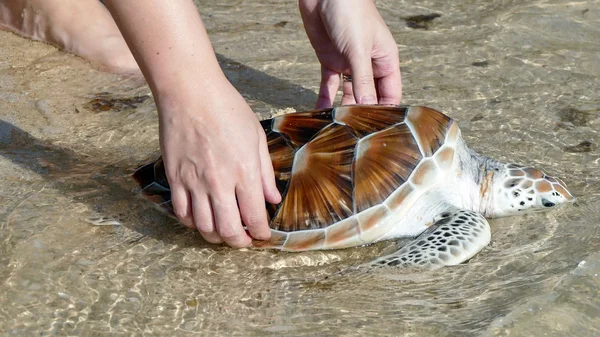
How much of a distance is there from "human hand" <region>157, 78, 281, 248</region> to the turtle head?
3.04ft

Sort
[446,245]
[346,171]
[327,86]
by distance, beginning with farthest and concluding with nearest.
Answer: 1. [327,86]
2. [346,171]
3. [446,245]

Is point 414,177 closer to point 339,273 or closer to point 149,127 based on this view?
point 339,273

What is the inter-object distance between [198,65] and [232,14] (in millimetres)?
2185

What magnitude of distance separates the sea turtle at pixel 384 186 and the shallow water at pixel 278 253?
2.5 inches

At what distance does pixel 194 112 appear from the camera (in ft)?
5.81

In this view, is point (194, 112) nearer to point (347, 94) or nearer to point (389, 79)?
point (389, 79)

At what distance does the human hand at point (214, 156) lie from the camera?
5.77 ft

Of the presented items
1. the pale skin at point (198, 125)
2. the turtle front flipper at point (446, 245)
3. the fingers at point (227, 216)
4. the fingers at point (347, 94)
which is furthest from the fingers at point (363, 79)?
the fingers at point (227, 216)

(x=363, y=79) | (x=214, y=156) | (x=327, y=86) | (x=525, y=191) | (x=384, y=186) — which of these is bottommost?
(x=525, y=191)

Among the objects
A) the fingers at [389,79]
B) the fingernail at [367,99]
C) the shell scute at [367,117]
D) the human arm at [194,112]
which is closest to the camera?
the human arm at [194,112]

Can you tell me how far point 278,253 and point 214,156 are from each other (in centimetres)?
52

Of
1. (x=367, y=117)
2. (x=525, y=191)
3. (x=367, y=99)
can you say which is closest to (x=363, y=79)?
(x=367, y=99)

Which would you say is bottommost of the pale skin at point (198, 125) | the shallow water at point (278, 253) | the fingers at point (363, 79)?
the shallow water at point (278, 253)

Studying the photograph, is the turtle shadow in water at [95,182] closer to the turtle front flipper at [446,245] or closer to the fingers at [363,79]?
the turtle front flipper at [446,245]
